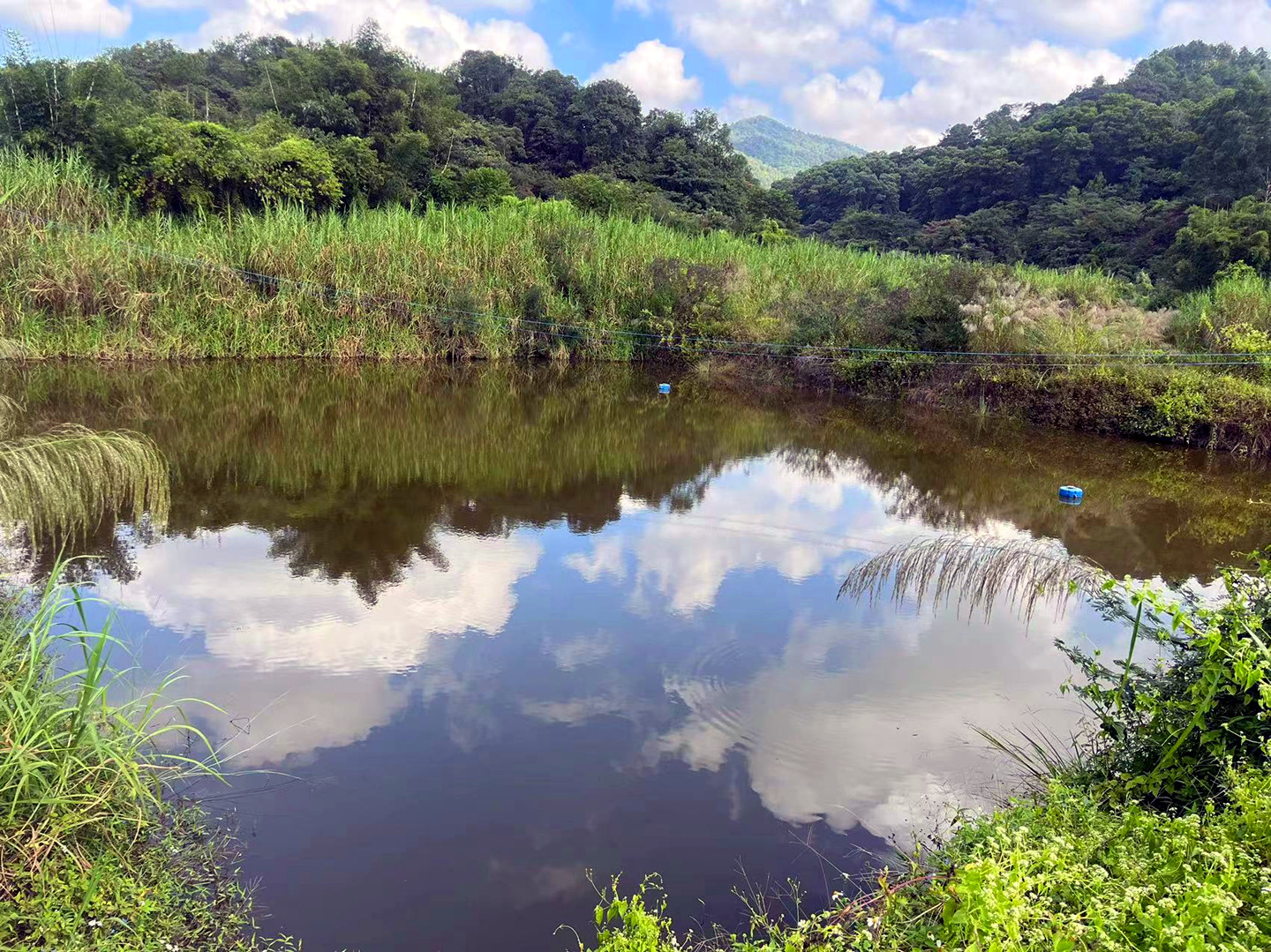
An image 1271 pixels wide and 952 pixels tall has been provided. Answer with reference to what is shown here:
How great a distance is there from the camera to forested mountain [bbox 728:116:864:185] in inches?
4589

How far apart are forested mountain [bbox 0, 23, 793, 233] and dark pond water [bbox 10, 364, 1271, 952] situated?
36.5 feet

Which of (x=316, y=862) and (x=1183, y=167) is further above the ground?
(x=1183, y=167)

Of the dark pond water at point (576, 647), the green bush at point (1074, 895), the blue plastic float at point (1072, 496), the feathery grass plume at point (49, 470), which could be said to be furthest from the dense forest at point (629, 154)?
the feathery grass plume at point (49, 470)

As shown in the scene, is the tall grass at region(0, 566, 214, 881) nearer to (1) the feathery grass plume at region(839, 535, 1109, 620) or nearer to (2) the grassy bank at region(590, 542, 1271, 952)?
(2) the grassy bank at region(590, 542, 1271, 952)

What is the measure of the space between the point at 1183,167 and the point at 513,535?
2685 centimetres

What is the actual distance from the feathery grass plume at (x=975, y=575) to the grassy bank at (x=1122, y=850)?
1.78 m

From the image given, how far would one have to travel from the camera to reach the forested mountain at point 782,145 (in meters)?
117

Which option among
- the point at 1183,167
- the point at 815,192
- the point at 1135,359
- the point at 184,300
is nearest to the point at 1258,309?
the point at 1135,359

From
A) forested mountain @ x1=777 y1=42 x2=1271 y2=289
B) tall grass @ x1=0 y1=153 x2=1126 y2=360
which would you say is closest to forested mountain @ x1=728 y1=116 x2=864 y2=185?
forested mountain @ x1=777 y1=42 x2=1271 y2=289

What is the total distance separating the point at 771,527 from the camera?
23.8 feet

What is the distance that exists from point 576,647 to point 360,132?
26949mm

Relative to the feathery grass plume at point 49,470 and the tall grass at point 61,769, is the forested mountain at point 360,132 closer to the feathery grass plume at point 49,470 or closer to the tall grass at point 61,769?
the feathery grass plume at point 49,470

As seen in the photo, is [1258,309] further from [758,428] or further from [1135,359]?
[758,428]

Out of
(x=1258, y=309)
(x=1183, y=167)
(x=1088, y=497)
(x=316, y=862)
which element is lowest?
(x=316, y=862)
